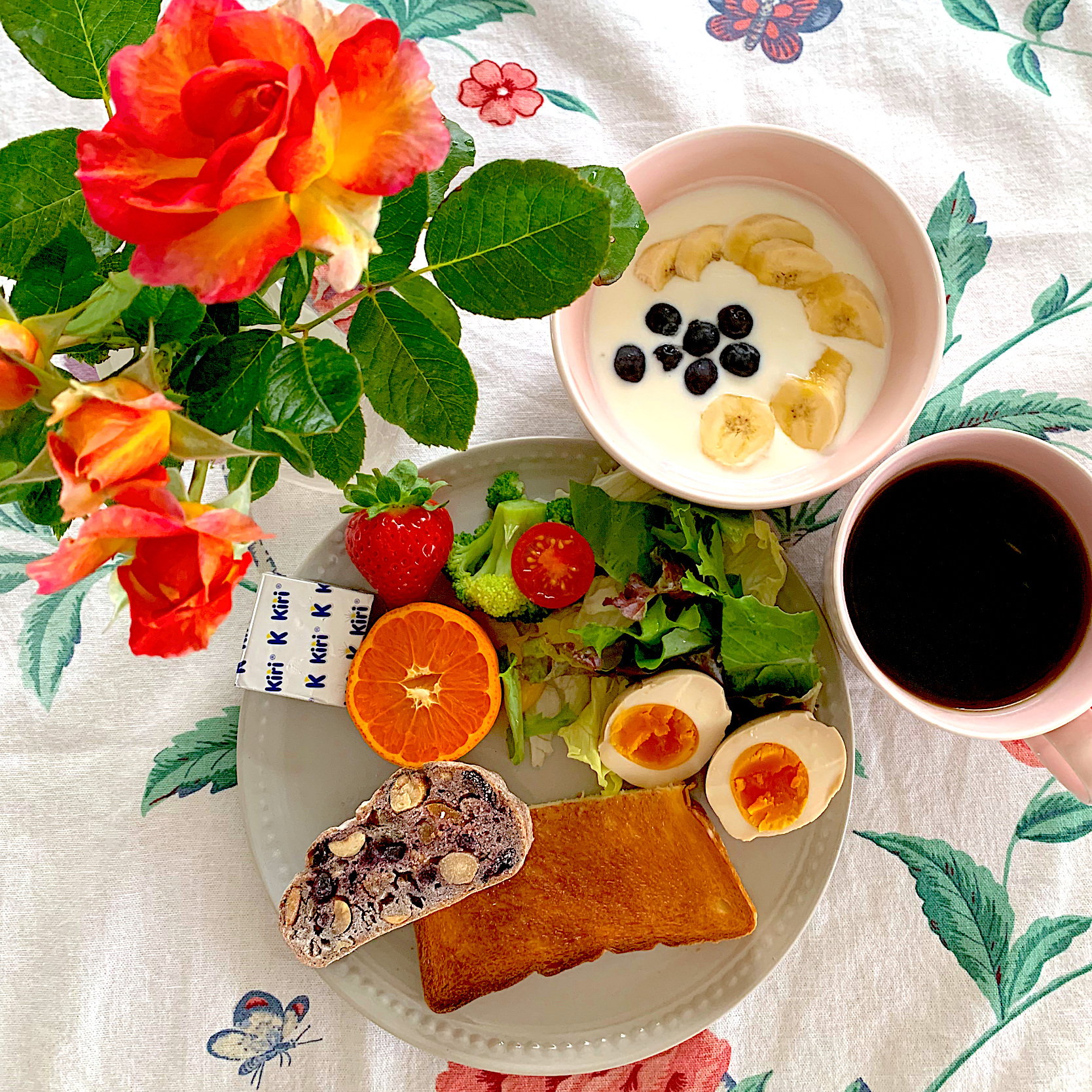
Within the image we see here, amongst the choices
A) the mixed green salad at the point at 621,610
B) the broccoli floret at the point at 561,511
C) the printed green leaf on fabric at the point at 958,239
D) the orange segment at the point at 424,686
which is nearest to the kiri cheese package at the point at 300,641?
the orange segment at the point at 424,686

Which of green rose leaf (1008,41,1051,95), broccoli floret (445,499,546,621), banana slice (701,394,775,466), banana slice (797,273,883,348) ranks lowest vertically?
broccoli floret (445,499,546,621)

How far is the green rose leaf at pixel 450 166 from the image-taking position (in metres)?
0.61

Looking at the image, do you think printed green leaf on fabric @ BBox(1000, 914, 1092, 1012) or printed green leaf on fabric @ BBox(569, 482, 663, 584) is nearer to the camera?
printed green leaf on fabric @ BBox(569, 482, 663, 584)

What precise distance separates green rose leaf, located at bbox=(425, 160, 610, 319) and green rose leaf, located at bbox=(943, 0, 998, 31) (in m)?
0.88

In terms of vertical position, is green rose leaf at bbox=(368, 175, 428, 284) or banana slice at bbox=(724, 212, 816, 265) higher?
green rose leaf at bbox=(368, 175, 428, 284)

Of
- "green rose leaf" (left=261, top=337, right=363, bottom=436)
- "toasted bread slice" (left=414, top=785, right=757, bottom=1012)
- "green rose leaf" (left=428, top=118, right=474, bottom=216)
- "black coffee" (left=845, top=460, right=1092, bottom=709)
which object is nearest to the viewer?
"green rose leaf" (left=261, top=337, right=363, bottom=436)

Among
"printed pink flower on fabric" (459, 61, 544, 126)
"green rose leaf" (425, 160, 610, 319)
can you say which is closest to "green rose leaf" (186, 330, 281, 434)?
"green rose leaf" (425, 160, 610, 319)

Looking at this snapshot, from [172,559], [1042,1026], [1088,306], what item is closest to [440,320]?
[172,559]

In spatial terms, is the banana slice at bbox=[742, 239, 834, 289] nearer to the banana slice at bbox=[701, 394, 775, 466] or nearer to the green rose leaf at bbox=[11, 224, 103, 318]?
the banana slice at bbox=[701, 394, 775, 466]

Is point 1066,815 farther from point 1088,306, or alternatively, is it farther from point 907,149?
point 907,149

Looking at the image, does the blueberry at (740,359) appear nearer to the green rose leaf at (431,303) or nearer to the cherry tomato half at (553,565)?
the cherry tomato half at (553,565)

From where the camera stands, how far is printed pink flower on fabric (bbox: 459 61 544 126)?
1137mm

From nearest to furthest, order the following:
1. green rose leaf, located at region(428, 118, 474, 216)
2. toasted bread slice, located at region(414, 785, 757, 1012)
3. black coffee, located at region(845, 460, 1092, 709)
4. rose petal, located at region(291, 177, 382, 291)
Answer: rose petal, located at region(291, 177, 382, 291) → green rose leaf, located at region(428, 118, 474, 216) → black coffee, located at region(845, 460, 1092, 709) → toasted bread slice, located at region(414, 785, 757, 1012)

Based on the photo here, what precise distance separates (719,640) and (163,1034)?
0.87 metres
